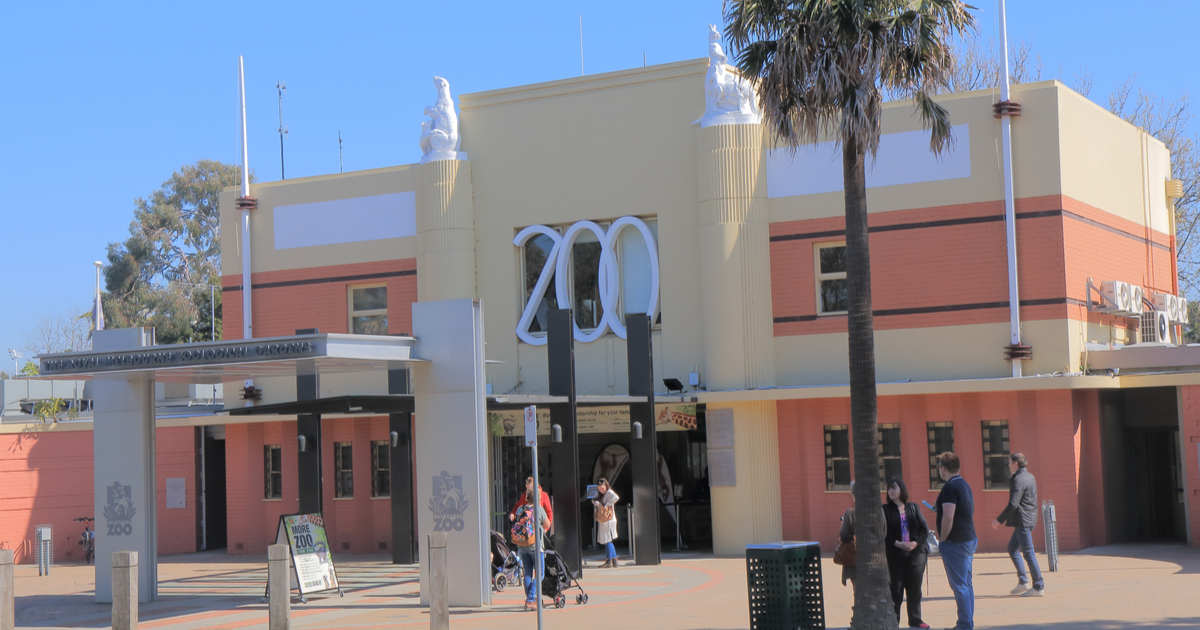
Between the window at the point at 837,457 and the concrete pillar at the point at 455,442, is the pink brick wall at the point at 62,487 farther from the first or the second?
the window at the point at 837,457

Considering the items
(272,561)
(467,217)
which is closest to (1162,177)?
(467,217)

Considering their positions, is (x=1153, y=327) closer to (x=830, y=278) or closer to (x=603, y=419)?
(x=830, y=278)

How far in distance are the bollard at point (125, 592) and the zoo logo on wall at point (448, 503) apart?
388cm

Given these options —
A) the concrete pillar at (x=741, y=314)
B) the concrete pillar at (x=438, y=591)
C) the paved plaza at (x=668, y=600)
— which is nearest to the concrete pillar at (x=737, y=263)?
the concrete pillar at (x=741, y=314)

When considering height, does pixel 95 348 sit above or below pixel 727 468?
above

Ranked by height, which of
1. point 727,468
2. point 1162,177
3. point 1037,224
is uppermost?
point 1162,177

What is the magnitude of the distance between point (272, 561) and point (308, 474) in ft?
28.6

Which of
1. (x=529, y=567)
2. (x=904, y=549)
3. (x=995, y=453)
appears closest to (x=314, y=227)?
(x=529, y=567)

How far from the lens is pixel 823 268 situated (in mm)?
22219

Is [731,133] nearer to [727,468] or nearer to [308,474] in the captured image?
[727,468]

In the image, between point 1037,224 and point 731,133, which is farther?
point 731,133

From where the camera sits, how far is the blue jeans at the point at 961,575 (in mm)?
11469

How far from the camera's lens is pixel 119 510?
694 inches

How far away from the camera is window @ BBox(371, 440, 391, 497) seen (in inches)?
A: 1008
